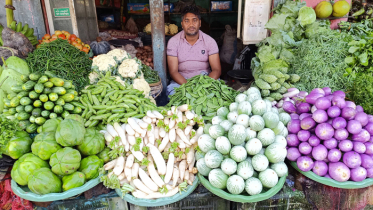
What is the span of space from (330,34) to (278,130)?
1719 mm

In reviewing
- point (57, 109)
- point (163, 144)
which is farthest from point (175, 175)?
point (57, 109)

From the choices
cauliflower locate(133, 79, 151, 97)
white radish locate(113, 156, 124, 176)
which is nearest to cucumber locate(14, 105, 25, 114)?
white radish locate(113, 156, 124, 176)

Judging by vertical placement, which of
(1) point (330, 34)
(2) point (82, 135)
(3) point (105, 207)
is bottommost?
(3) point (105, 207)

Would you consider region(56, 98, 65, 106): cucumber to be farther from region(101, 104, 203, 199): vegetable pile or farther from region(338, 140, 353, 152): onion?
region(338, 140, 353, 152): onion

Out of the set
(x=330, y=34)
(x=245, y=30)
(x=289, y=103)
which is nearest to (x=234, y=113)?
(x=289, y=103)

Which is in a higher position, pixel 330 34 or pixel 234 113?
pixel 330 34

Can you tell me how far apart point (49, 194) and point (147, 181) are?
0.78m

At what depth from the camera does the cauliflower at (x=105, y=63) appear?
10.1ft

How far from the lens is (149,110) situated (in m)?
2.40

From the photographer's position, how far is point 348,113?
198 centimetres

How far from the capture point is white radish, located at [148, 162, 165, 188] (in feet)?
6.41

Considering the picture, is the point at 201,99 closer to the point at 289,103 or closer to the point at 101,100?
the point at 289,103

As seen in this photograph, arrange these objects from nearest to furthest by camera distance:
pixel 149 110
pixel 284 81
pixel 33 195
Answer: pixel 33 195
pixel 149 110
pixel 284 81

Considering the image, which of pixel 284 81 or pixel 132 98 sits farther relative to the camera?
pixel 284 81
